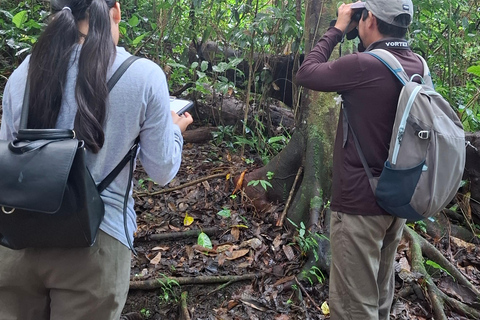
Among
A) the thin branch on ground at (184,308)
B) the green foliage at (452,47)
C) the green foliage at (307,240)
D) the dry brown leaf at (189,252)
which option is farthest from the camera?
the green foliage at (452,47)

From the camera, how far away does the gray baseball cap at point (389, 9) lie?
239cm

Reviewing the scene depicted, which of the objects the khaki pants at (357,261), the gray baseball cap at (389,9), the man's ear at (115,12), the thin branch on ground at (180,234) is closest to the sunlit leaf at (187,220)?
the thin branch on ground at (180,234)

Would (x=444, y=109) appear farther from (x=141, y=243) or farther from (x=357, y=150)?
(x=141, y=243)

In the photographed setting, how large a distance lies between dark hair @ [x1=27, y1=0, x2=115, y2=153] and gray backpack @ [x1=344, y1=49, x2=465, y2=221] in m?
1.51

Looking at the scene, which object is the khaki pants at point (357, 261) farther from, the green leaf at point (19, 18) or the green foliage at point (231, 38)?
the green leaf at point (19, 18)

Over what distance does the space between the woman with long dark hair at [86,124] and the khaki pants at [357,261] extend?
1289mm

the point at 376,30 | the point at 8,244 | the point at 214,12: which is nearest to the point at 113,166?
the point at 8,244

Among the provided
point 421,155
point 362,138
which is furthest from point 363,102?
point 421,155

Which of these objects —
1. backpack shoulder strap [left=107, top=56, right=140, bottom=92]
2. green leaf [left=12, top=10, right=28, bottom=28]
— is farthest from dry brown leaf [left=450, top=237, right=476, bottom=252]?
green leaf [left=12, top=10, right=28, bottom=28]

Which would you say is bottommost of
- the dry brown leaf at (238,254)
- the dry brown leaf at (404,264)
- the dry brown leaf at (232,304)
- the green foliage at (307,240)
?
the dry brown leaf at (232,304)

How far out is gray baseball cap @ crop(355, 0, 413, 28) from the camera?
7.83 ft

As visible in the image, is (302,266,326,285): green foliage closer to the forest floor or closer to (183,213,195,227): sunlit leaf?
the forest floor

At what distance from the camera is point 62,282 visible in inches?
62.7

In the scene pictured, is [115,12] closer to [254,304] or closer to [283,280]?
[254,304]
